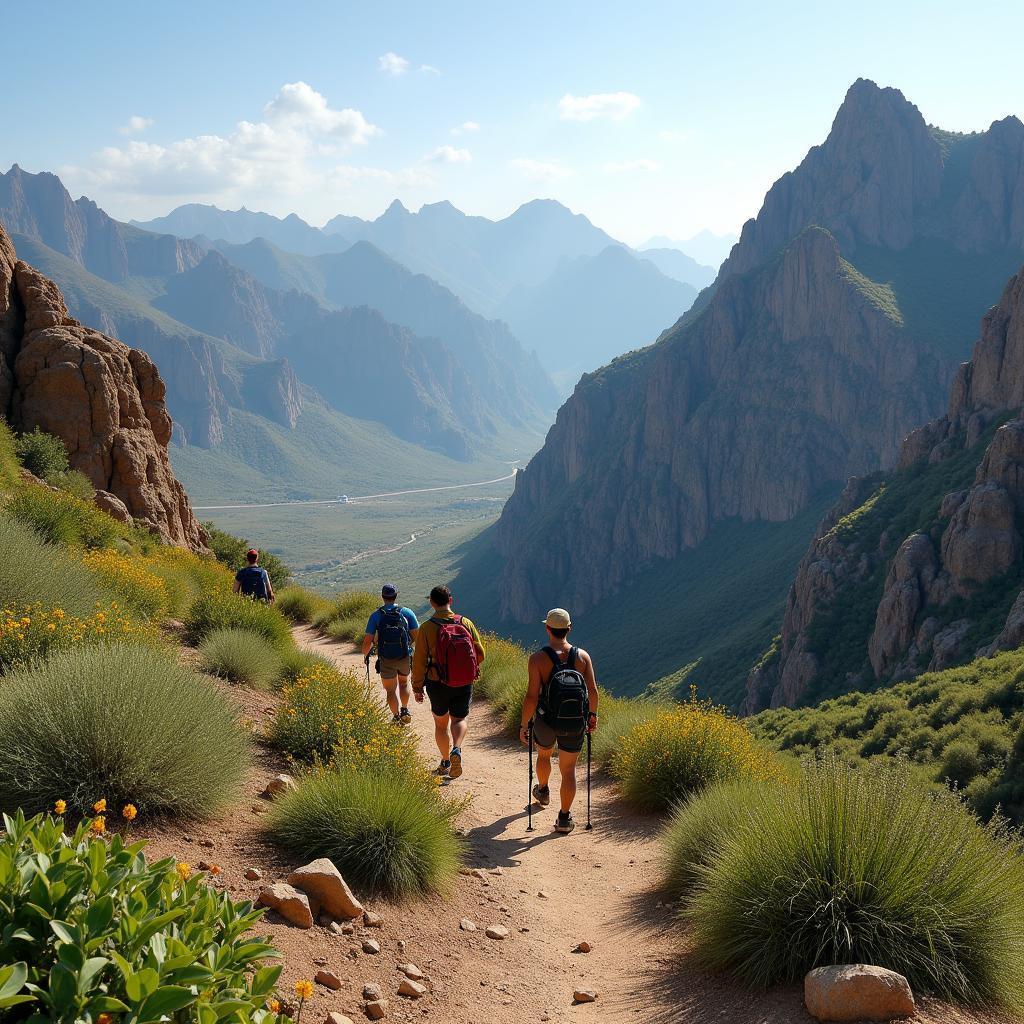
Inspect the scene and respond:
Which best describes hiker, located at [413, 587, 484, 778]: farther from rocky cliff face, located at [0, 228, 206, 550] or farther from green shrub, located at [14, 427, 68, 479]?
rocky cliff face, located at [0, 228, 206, 550]

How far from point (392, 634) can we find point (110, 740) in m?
5.75

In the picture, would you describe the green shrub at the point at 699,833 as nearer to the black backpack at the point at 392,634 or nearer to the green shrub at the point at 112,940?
the green shrub at the point at 112,940

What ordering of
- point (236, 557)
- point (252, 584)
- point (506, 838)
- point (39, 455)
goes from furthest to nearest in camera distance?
1. point (236, 557)
2. point (39, 455)
3. point (252, 584)
4. point (506, 838)

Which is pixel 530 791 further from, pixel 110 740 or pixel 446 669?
pixel 110 740

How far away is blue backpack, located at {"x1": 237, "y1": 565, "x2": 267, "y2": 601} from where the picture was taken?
15.8 metres

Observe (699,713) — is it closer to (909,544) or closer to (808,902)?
(808,902)

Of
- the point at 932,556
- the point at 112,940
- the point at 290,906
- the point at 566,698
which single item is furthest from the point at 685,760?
the point at 932,556

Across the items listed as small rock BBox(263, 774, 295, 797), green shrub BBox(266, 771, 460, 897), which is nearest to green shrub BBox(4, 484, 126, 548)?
small rock BBox(263, 774, 295, 797)

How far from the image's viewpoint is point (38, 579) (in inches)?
364

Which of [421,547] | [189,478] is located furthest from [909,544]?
[189,478]

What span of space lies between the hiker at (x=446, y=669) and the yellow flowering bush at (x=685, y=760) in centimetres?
207

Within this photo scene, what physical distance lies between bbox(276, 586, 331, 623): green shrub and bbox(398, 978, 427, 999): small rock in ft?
67.7

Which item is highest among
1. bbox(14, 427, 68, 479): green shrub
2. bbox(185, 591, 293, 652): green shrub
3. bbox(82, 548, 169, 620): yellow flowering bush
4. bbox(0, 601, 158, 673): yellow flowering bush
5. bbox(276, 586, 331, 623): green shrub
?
bbox(14, 427, 68, 479): green shrub

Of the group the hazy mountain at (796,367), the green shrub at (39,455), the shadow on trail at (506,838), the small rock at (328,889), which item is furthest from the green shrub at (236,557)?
the hazy mountain at (796,367)
